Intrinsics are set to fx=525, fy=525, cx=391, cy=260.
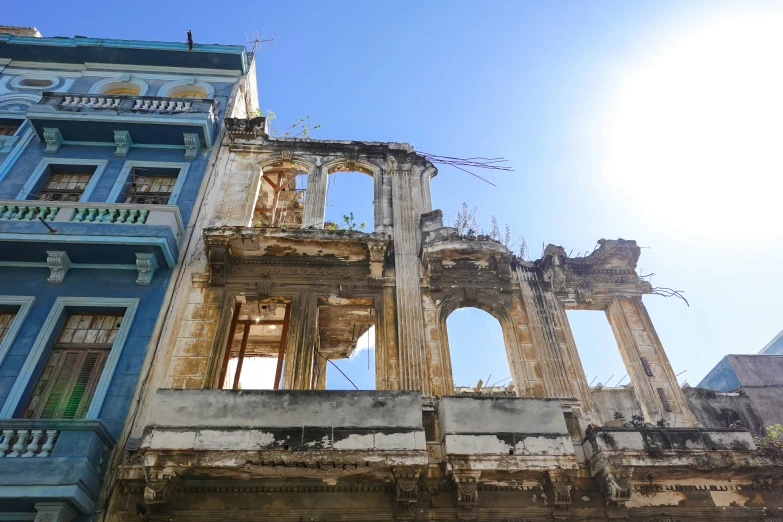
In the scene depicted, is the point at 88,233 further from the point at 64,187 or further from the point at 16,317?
the point at 64,187

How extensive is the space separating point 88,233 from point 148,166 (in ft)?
9.62

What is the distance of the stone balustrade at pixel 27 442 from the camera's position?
7.07 m

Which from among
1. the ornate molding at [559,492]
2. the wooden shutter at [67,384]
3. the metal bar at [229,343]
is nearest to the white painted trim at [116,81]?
the metal bar at [229,343]

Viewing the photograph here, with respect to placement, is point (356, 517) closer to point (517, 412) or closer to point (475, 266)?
point (517, 412)

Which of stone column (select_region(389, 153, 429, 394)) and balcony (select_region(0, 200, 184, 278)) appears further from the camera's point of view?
balcony (select_region(0, 200, 184, 278))

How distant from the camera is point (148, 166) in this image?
1205 centimetres

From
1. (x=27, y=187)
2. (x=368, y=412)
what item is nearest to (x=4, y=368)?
(x=27, y=187)

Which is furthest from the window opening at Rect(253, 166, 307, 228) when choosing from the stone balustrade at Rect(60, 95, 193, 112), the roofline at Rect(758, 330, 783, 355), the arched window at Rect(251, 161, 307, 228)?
the roofline at Rect(758, 330, 783, 355)

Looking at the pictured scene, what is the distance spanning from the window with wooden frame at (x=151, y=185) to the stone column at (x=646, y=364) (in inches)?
392

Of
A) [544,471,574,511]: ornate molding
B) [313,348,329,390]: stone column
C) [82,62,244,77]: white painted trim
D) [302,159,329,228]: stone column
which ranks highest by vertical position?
[82,62,244,77]: white painted trim

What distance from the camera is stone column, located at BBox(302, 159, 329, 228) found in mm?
11531

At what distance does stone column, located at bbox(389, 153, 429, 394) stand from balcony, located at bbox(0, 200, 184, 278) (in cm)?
452

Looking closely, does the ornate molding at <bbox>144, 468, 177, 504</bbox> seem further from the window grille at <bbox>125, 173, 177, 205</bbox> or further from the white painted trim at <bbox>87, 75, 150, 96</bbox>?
the white painted trim at <bbox>87, 75, 150, 96</bbox>

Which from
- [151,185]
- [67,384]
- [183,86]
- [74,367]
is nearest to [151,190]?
[151,185]
